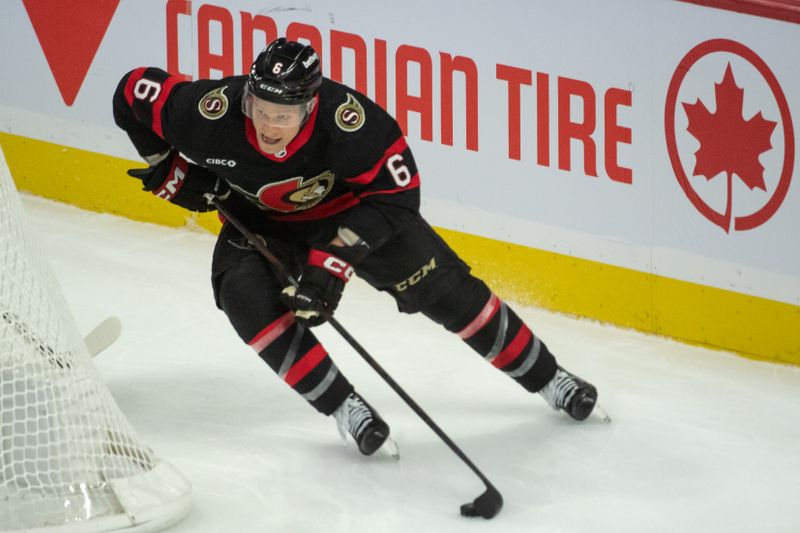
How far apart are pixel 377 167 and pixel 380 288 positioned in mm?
402

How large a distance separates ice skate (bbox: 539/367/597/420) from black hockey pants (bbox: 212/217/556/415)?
0.24 feet

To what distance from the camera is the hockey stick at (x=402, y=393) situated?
351cm

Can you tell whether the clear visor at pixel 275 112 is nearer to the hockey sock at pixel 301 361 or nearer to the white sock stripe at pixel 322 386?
the hockey sock at pixel 301 361

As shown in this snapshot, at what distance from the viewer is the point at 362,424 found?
12.3ft

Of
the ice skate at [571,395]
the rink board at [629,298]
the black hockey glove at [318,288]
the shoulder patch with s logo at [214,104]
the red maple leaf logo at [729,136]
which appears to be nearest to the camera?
the black hockey glove at [318,288]

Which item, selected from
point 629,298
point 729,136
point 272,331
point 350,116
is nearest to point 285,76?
point 350,116

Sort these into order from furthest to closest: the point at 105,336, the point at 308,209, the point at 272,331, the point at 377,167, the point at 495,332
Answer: the point at 105,336 → the point at 495,332 → the point at 308,209 → the point at 272,331 → the point at 377,167

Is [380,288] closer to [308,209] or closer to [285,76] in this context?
[308,209]

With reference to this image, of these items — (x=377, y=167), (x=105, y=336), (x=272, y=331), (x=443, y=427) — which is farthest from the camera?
(x=105, y=336)

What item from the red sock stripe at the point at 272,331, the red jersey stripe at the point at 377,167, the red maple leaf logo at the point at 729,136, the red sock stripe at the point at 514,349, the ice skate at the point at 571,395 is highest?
the red jersey stripe at the point at 377,167

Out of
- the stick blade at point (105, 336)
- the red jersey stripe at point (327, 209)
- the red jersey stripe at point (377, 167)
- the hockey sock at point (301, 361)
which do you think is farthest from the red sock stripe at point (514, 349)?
the stick blade at point (105, 336)

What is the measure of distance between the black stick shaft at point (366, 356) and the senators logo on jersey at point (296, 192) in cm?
9

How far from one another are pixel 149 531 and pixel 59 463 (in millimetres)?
247

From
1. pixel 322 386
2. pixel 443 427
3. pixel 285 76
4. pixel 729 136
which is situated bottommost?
pixel 443 427
